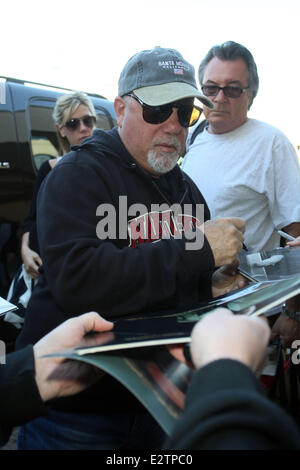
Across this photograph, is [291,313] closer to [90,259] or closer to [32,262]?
[90,259]

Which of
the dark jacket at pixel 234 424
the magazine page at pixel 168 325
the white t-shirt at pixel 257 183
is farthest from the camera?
the white t-shirt at pixel 257 183

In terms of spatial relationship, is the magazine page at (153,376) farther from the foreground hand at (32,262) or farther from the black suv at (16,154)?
the black suv at (16,154)

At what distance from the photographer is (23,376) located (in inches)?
44.6

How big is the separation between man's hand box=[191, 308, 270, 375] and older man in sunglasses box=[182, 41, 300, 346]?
70.6 inches

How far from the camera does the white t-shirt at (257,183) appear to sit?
2.51 meters

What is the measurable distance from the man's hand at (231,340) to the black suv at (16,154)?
3512 mm

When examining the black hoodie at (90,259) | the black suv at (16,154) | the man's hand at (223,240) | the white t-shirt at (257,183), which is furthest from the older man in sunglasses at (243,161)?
the black suv at (16,154)

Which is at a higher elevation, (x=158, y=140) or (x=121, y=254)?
(x=158, y=140)

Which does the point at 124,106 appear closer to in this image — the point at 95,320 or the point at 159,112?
the point at 159,112

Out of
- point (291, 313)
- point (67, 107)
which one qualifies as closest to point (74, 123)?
point (67, 107)

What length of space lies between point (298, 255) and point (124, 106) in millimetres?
970

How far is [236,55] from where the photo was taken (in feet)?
8.83

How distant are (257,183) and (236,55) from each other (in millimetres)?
869
